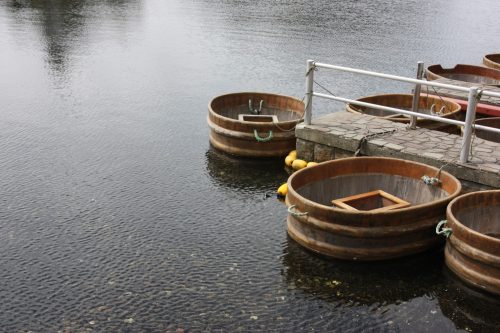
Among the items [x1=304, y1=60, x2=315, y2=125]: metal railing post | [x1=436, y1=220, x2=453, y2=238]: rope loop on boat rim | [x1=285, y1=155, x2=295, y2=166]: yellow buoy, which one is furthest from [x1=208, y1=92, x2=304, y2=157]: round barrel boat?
[x1=436, y1=220, x2=453, y2=238]: rope loop on boat rim

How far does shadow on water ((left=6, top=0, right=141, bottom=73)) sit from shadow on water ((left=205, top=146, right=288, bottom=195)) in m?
10.0

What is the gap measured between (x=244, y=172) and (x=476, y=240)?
225 inches

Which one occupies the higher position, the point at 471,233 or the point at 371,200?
the point at 471,233

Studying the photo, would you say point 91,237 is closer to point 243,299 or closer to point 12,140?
point 243,299

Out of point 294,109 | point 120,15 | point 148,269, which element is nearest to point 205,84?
point 294,109

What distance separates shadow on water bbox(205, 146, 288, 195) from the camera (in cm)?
1218

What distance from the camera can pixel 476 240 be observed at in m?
7.88

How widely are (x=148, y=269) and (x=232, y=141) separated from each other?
4.91m

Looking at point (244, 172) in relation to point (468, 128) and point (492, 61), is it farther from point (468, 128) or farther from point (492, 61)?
point (492, 61)

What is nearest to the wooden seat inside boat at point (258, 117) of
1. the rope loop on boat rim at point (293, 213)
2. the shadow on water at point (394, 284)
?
the rope loop on boat rim at point (293, 213)

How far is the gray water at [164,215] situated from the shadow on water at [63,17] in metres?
0.41

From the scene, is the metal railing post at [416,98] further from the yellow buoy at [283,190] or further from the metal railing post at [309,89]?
the yellow buoy at [283,190]

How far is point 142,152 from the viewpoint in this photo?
13719mm

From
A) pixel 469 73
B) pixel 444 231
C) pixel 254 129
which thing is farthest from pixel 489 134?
pixel 469 73
